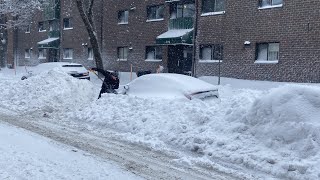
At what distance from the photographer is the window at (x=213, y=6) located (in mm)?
23053

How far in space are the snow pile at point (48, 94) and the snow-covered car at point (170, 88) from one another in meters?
2.26

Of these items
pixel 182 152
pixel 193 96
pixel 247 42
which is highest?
pixel 247 42

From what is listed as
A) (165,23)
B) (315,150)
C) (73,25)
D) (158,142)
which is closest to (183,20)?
(165,23)

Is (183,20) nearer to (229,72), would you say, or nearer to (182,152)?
(229,72)

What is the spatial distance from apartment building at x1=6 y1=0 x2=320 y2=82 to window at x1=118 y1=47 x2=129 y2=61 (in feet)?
0.24

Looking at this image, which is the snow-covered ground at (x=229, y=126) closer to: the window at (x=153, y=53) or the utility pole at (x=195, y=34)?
the utility pole at (x=195, y=34)

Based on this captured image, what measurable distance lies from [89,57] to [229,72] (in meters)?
15.2

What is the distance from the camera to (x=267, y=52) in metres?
20.8

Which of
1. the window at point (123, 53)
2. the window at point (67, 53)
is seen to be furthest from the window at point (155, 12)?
the window at point (67, 53)

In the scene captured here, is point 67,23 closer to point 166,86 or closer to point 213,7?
point 213,7

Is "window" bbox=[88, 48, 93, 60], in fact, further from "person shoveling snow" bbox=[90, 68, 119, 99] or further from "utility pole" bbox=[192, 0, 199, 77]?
"person shoveling snow" bbox=[90, 68, 119, 99]

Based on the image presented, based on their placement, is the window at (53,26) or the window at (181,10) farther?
the window at (53,26)

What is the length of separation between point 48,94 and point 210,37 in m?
12.2

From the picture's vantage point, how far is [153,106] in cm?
1023
